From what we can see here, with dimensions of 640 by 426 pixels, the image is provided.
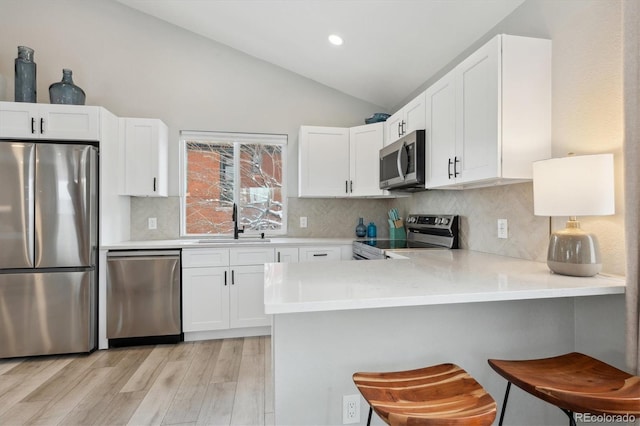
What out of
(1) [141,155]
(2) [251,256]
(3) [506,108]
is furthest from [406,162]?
(1) [141,155]

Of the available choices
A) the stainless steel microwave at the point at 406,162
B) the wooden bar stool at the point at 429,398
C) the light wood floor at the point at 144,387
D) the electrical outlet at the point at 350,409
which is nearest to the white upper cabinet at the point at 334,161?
the stainless steel microwave at the point at 406,162

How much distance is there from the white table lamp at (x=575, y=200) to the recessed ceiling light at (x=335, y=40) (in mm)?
2074

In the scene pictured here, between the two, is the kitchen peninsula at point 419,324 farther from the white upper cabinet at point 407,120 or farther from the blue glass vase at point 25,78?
the blue glass vase at point 25,78

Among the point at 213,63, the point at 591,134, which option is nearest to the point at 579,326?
the point at 591,134

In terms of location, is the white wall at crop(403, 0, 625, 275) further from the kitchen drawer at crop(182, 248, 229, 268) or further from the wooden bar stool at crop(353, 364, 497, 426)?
the kitchen drawer at crop(182, 248, 229, 268)

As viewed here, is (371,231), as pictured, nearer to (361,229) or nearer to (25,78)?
(361,229)

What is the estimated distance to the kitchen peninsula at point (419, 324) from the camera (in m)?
1.19

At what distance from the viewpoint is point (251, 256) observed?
312 cm

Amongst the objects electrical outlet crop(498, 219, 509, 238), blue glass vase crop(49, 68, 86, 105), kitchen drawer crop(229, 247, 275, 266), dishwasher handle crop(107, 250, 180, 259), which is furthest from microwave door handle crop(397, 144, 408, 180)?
blue glass vase crop(49, 68, 86, 105)

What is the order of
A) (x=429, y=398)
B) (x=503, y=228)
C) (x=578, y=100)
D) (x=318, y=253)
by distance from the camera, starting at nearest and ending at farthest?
(x=429, y=398) → (x=578, y=100) → (x=503, y=228) → (x=318, y=253)

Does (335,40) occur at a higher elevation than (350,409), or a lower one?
higher

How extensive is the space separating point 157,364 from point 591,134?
3.20m

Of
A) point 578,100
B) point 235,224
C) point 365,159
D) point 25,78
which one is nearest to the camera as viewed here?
point 578,100

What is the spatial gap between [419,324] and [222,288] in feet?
6.99
